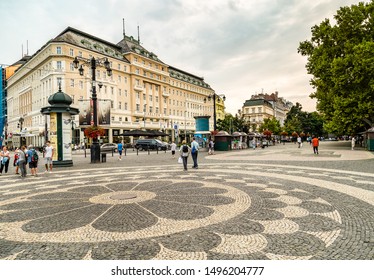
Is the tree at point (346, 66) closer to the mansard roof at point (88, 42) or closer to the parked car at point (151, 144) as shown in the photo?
the parked car at point (151, 144)

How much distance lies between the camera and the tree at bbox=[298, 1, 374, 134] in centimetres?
2908

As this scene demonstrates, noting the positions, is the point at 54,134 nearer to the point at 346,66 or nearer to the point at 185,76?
the point at 346,66

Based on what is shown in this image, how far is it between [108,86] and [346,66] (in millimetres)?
47280

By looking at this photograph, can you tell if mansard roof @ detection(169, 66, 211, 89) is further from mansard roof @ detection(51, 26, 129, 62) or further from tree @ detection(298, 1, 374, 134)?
tree @ detection(298, 1, 374, 134)

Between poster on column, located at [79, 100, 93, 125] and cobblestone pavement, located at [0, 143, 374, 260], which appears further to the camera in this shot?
poster on column, located at [79, 100, 93, 125]

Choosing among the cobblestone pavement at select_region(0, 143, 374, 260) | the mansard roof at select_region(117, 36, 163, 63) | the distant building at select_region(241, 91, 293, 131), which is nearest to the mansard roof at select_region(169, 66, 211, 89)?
the mansard roof at select_region(117, 36, 163, 63)

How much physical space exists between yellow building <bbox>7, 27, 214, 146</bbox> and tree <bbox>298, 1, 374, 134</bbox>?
33867 millimetres

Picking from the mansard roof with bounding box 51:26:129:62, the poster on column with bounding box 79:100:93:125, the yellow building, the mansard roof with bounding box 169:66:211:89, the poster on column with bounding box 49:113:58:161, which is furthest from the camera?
the mansard roof with bounding box 169:66:211:89

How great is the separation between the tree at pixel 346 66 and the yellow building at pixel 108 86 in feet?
111

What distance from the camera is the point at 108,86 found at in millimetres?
59719

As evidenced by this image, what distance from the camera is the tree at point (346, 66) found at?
29078 mm

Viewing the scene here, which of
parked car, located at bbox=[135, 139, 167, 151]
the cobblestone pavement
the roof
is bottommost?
the cobblestone pavement

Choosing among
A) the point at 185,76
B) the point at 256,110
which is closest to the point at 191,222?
the point at 185,76

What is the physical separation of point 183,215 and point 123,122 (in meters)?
57.0
